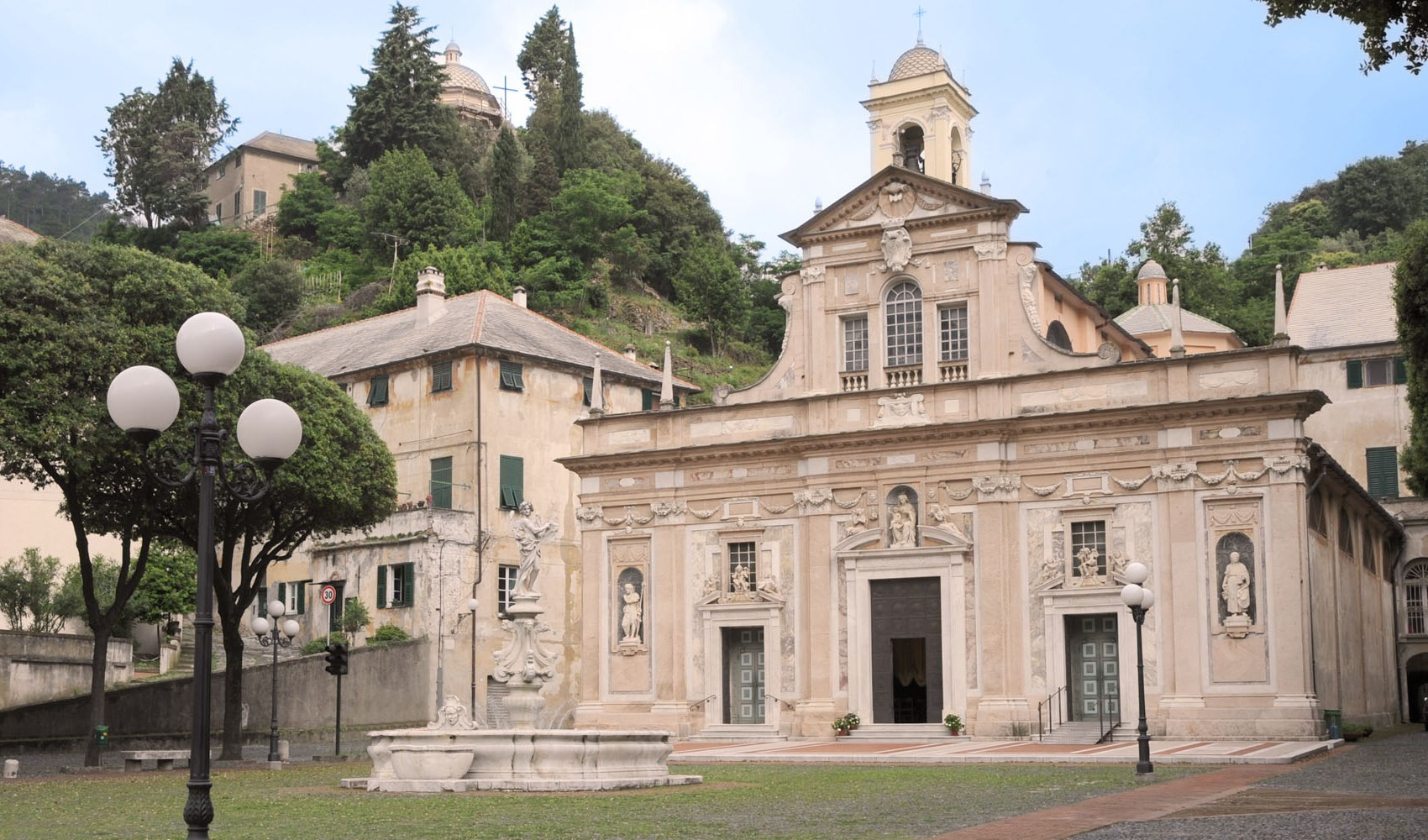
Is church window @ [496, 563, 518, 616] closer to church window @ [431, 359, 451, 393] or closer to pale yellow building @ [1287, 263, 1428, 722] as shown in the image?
church window @ [431, 359, 451, 393]

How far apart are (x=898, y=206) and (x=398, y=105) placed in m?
59.1

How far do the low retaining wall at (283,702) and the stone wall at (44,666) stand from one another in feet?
4.75

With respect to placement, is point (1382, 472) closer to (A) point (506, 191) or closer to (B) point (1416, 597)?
(B) point (1416, 597)

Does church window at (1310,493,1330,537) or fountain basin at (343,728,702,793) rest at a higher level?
church window at (1310,493,1330,537)

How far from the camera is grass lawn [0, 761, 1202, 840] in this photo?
1544 centimetres

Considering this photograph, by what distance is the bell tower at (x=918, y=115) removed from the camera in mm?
41625

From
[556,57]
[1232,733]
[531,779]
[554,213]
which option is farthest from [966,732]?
[556,57]

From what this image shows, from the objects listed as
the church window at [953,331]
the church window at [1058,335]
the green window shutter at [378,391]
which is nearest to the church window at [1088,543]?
the church window at [953,331]

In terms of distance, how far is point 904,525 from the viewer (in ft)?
120

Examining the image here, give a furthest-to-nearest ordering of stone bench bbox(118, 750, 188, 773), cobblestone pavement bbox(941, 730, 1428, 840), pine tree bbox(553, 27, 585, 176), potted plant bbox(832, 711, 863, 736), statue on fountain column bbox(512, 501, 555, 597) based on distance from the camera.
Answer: pine tree bbox(553, 27, 585, 176) < potted plant bbox(832, 711, 863, 736) < stone bench bbox(118, 750, 188, 773) < statue on fountain column bbox(512, 501, 555, 597) < cobblestone pavement bbox(941, 730, 1428, 840)

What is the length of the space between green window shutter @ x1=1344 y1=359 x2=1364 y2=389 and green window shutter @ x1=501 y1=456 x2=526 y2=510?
87.3 ft

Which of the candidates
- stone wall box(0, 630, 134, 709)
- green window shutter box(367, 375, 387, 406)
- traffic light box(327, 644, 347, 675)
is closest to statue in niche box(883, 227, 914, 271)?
traffic light box(327, 644, 347, 675)

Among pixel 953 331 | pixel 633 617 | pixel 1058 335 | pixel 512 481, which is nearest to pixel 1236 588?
pixel 1058 335

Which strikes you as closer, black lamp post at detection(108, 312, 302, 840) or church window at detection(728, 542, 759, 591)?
black lamp post at detection(108, 312, 302, 840)
